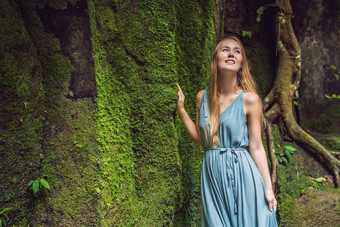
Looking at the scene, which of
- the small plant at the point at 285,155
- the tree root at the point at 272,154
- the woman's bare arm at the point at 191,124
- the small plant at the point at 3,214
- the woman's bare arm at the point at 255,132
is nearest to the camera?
the small plant at the point at 3,214

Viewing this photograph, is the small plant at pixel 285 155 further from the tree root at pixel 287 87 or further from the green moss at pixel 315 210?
the green moss at pixel 315 210

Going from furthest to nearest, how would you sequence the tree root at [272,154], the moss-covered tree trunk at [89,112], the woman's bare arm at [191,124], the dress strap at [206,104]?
the tree root at [272,154]
the woman's bare arm at [191,124]
the dress strap at [206,104]
the moss-covered tree trunk at [89,112]

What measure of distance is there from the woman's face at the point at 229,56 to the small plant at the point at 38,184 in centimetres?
180

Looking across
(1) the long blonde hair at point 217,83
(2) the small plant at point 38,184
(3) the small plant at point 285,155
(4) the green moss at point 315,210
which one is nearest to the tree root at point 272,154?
(3) the small plant at point 285,155

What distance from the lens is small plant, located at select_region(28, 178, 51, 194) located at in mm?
2439

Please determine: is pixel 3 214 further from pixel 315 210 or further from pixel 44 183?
pixel 315 210

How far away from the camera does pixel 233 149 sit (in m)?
2.61

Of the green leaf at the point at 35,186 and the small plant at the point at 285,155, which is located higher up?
the green leaf at the point at 35,186

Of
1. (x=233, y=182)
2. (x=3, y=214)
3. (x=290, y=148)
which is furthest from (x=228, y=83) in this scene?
(x=290, y=148)

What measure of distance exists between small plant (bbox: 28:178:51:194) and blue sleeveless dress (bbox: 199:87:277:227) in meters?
1.33

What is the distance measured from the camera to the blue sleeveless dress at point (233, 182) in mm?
2461

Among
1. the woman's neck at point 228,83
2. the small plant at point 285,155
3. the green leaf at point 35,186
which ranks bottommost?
the small plant at point 285,155

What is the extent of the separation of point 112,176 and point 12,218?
84 cm

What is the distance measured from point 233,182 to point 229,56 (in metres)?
1.12
